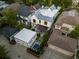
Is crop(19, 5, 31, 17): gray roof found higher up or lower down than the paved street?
higher up

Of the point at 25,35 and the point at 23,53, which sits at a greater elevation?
the point at 25,35

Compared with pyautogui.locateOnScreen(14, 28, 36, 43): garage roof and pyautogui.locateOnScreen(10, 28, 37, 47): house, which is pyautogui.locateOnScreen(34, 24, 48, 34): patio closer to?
pyautogui.locateOnScreen(10, 28, 37, 47): house

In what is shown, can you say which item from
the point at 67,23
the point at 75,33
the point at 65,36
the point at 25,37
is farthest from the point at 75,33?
the point at 25,37

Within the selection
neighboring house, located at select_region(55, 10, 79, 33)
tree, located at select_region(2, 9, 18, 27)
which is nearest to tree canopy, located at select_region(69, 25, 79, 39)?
neighboring house, located at select_region(55, 10, 79, 33)

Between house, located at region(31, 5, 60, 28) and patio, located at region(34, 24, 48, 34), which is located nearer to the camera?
patio, located at region(34, 24, 48, 34)

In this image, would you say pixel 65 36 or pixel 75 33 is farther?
pixel 75 33

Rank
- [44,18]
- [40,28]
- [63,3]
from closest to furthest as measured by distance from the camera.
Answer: [44,18], [40,28], [63,3]

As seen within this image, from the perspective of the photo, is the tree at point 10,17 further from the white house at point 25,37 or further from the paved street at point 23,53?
the paved street at point 23,53

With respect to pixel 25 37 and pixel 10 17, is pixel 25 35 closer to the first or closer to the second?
pixel 25 37
